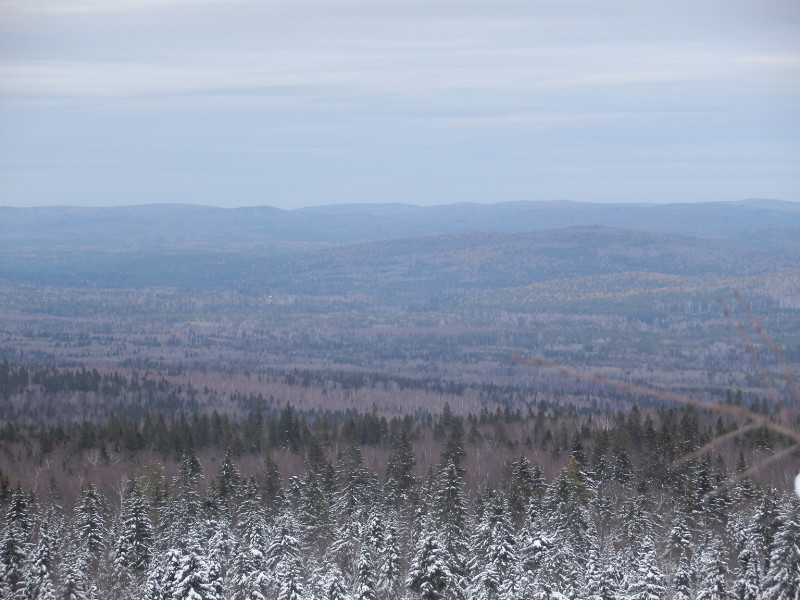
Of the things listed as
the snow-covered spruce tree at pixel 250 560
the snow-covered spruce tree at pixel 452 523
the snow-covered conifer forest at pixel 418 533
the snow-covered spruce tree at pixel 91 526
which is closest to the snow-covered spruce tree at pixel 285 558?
the snow-covered conifer forest at pixel 418 533

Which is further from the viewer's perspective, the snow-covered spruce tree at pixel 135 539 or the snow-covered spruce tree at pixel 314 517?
the snow-covered spruce tree at pixel 314 517

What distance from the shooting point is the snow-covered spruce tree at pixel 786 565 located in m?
30.0

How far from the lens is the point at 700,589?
114 ft

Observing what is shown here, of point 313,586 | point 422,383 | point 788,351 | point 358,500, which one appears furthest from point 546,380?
point 313,586

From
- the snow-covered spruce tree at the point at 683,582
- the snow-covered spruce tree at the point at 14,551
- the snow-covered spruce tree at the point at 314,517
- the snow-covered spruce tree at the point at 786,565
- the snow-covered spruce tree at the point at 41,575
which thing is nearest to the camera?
the snow-covered spruce tree at the point at 786,565

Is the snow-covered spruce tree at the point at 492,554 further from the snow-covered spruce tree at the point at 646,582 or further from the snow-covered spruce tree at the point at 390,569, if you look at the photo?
the snow-covered spruce tree at the point at 646,582

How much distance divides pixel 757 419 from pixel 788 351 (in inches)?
7920

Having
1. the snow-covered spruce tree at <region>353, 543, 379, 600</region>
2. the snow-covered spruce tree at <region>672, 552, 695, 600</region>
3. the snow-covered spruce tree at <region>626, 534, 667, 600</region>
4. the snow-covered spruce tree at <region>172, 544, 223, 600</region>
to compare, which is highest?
the snow-covered spruce tree at <region>172, 544, 223, 600</region>

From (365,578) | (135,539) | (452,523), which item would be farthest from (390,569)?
(135,539)

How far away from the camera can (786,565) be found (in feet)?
100

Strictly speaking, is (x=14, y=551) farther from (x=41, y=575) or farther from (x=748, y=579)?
(x=748, y=579)

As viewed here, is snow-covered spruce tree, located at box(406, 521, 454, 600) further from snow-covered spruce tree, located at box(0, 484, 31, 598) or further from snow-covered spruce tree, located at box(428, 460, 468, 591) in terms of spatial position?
snow-covered spruce tree, located at box(0, 484, 31, 598)

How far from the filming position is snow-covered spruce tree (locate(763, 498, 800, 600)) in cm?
3003

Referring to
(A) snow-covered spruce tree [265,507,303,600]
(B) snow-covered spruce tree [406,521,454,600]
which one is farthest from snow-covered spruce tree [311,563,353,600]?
(B) snow-covered spruce tree [406,521,454,600]
